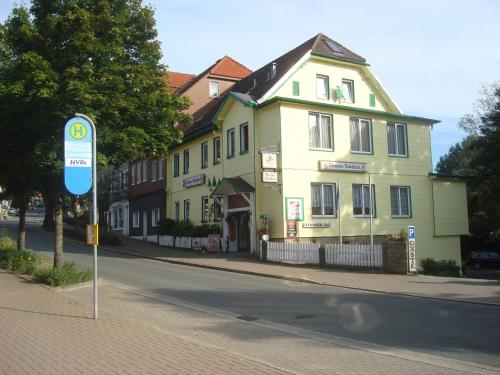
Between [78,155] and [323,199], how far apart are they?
664 inches

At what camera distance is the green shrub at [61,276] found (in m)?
14.0

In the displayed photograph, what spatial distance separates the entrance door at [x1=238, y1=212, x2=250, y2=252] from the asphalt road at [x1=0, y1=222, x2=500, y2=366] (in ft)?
30.9

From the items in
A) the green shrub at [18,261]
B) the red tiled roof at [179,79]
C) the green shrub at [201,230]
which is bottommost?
the green shrub at [18,261]

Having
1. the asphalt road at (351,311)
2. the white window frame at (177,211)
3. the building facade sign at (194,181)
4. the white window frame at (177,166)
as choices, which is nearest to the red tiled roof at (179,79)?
the white window frame at (177,166)

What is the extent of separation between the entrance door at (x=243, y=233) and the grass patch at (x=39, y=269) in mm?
11393

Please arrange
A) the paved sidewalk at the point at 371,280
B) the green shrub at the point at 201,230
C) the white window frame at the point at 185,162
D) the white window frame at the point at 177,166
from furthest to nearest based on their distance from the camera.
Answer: the white window frame at the point at 177,166 → the white window frame at the point at 185,162 → the green shrub at the point at 201,230 → the paved sidewalk at the point at 371,280

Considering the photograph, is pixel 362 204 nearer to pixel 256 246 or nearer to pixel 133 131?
pixel 256 246

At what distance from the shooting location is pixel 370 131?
27.6 meters

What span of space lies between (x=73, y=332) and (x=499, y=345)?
6597 mm

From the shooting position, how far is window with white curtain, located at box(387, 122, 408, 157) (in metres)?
28.5

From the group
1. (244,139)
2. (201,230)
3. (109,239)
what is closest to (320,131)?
(244,139)

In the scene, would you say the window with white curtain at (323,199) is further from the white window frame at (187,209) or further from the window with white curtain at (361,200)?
the white window frame at (187,209)

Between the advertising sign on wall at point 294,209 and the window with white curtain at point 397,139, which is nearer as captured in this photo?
the advertising sign on wall at point 294,209

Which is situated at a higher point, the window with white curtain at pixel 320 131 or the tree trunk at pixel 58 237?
the window with white curtain at pixel 320 131
